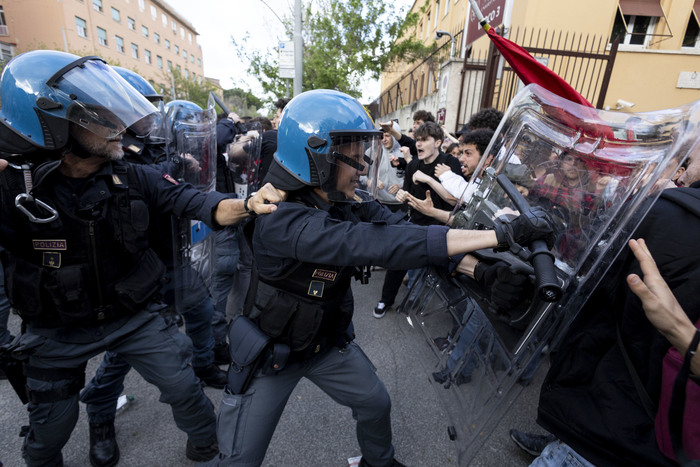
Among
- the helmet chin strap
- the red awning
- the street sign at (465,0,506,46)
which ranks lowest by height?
the helmet chin strap

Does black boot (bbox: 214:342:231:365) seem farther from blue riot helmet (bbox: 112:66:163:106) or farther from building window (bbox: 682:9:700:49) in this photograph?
building window (bbox: 682:9:700:49)

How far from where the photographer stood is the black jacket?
1028 millimetres

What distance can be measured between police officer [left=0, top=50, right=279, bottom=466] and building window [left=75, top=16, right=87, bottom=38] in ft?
129

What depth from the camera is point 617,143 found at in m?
1.14

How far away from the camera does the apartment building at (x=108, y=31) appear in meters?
28.2

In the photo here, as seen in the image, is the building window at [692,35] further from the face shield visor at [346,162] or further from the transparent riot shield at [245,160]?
the face shield visor at [346,162]

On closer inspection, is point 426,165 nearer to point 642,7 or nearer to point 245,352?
point 245,352

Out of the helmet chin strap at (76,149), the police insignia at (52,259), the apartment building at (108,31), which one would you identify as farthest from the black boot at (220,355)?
the apartment building at (108,31)

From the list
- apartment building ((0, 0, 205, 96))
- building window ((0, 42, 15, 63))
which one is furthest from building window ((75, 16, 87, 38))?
building window ((0, 42, 15, 63))

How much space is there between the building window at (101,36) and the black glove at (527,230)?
1692 inches

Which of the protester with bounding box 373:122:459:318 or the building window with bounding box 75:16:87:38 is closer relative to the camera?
the protester with bounding box 373:122:459:318

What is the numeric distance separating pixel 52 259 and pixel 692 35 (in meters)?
13.4

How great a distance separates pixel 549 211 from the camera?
1.30 m

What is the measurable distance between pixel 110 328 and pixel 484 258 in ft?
5.92
